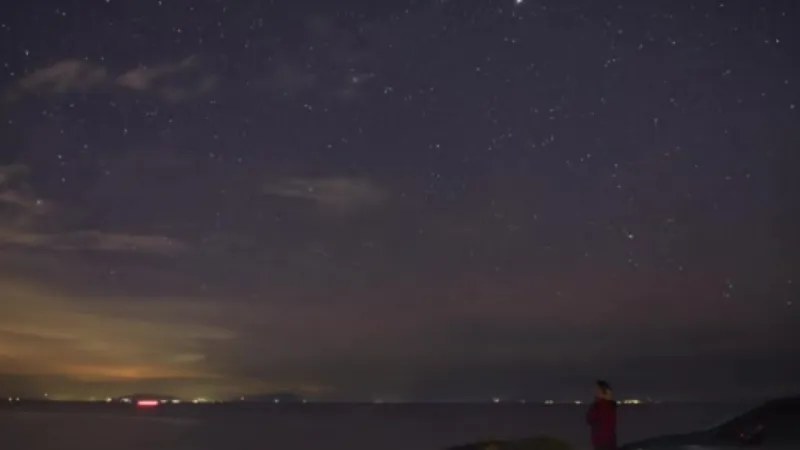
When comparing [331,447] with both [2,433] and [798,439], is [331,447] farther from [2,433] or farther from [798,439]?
[798,439]

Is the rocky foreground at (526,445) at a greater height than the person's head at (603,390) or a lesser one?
lesser

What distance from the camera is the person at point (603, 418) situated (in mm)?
14688

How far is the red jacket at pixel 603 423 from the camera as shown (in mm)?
14680

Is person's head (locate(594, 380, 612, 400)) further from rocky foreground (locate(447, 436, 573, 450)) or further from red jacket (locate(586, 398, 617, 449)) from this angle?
rocky foreground (locate(447, 436, 573, 450))

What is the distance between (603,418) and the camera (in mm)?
14664

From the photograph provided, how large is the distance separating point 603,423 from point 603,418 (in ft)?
0.23

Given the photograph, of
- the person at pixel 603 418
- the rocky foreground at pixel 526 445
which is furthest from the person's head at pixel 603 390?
the rocky foreground at pixel 526 445

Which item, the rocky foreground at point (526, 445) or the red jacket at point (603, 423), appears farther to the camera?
the rocky foreground at point (526, 445)

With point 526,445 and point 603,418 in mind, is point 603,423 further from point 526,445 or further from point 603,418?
point 526,445

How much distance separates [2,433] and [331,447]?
109 ft

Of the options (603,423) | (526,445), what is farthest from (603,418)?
(526,445)

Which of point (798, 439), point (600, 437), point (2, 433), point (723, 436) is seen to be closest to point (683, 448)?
point (723, 436)

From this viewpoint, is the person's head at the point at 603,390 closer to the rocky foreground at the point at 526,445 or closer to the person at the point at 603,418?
the person at the point at 603,418

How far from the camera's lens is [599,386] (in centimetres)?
1475
